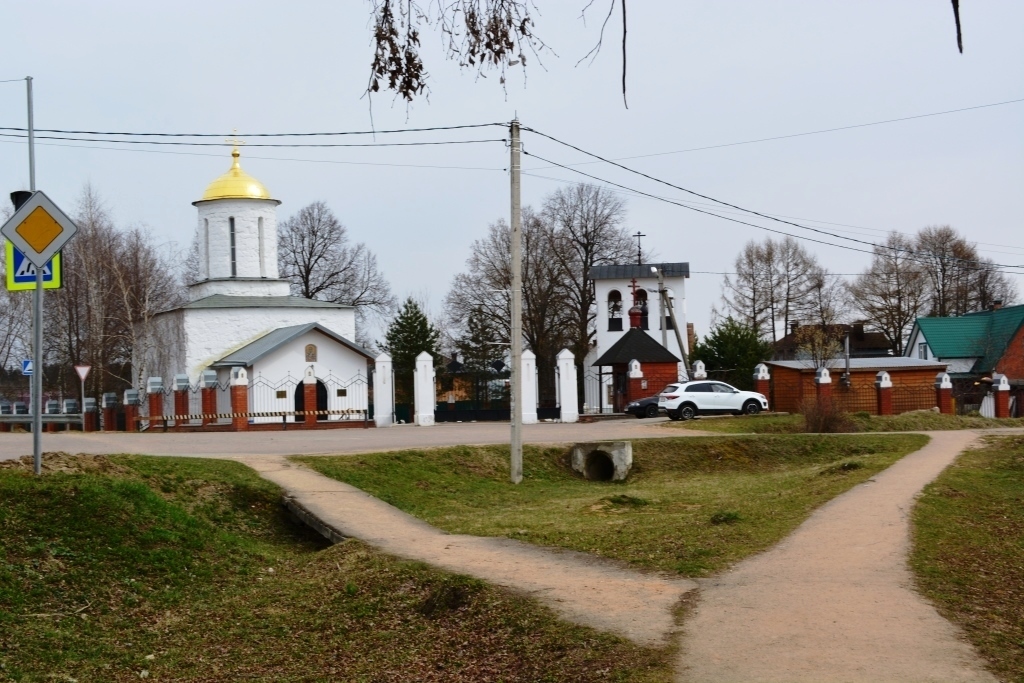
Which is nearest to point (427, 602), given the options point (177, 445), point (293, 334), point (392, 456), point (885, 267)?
point (392, 456)

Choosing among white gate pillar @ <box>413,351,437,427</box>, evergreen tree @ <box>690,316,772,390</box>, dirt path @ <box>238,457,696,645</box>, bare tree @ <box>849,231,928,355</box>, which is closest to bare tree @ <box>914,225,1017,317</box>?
bare tree @ <box>849,231,928,355</box>

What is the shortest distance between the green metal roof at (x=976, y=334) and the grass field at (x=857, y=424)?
3060 cm

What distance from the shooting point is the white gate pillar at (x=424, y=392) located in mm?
37875

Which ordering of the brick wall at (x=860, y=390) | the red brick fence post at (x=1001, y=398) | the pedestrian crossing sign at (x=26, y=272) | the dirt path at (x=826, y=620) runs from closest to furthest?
the dirt path at (x=826, y=620)
the pedestrian crossing sign at (x=26, y=272)
the brick wall at (x=860, y=390)
the red brick fence post at (x=1001, y=398)

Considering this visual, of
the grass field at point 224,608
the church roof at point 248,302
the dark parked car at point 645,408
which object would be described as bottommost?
the grass field at point 224,608

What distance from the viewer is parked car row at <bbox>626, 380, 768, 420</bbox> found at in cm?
3847

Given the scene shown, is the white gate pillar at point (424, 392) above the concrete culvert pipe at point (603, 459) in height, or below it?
above

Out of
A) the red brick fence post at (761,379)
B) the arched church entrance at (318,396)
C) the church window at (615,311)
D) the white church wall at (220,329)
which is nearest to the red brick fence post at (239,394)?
the arched church entrance at (318,396)

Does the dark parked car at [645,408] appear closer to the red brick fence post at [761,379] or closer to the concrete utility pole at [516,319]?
the red brick fence post at [761,379]

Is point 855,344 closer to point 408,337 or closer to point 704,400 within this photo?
point 408,337

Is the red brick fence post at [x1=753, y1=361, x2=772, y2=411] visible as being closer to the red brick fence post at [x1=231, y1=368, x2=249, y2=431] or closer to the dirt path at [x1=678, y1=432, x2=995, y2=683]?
the red brick fence post at [x1=231, y1=368, x2=249, y2=431]

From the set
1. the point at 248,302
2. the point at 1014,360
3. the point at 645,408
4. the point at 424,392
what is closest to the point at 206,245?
the point at 248,302

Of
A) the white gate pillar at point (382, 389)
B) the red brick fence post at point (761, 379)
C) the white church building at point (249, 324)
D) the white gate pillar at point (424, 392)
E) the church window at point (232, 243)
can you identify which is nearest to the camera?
the white gate pillar at point (424, 392)

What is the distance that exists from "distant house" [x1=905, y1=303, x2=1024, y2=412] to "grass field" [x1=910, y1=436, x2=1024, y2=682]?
1837 inches
